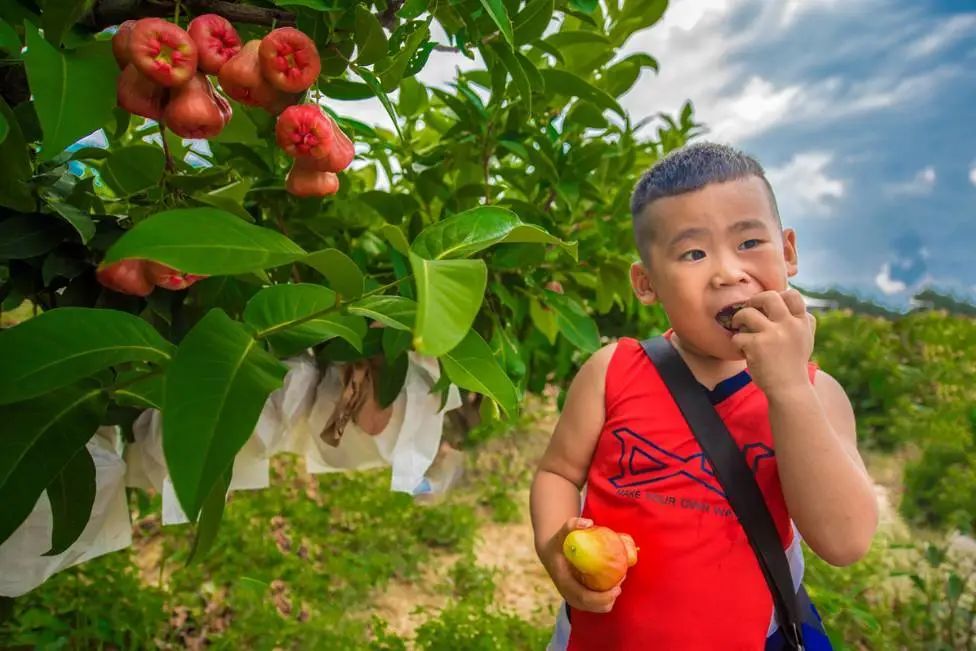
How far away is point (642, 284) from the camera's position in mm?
1029

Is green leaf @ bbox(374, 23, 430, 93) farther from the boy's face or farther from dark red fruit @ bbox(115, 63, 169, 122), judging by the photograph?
the boy's face

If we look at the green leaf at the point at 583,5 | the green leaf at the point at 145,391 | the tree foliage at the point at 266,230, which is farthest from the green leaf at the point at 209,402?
the green leaf at the point at 583,5

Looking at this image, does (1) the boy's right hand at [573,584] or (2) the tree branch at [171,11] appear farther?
(1) the boy's right hand at [573,584]

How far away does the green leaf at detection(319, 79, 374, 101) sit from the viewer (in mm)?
903

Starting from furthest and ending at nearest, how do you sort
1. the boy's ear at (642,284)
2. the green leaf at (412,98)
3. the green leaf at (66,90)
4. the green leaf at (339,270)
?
the green leaf at (412,98)
the boy's ear at (642,284)
the green leaf at (66,90)
the green leaf at (339,270)

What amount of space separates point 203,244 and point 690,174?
68cm

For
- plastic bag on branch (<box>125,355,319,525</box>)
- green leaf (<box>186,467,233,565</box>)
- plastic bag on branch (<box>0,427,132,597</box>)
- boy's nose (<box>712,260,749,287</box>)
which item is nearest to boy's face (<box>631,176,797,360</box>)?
boy's nose (<box>712,260,749,287</box>)

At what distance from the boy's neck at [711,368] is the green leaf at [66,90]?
31.5 inches

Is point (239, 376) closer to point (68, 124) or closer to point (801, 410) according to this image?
point (68, 124)

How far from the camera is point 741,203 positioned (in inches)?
35.7

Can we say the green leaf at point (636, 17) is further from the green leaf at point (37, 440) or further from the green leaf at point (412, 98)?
the green leaf at point (37, 440)

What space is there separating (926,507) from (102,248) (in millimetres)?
3057

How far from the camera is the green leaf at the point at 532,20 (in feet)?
2.97

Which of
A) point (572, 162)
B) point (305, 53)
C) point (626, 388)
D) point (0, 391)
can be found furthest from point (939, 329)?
point (0, 391)
